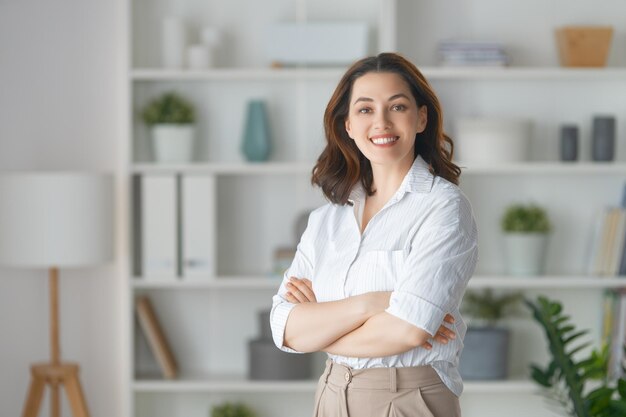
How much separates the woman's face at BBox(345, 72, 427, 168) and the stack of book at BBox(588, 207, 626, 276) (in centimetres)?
223

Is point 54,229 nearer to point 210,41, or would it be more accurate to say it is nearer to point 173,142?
point 173,142

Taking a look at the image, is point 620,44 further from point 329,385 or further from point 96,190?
point 329,385

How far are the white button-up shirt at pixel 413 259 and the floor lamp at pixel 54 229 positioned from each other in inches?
75.4

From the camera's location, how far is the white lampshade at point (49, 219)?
12.5ft

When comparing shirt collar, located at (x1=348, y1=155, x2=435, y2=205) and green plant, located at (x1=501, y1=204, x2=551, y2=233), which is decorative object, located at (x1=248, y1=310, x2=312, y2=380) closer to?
green plant, located at (x1=501, y1=204, x2=551, y2=233)

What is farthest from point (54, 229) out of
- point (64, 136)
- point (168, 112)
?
point (168, 112)

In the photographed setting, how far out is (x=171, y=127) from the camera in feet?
13.2

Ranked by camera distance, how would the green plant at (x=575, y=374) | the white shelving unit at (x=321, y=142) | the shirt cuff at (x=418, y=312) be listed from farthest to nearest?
the white shelving unit at (x=321, y=142)
the green plant at (x=575, y=374)
the shirt cuff at (x=418, y=312)

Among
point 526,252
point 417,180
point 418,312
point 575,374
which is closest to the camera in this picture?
point 418,312

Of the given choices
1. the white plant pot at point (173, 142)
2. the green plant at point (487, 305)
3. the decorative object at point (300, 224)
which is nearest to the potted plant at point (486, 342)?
the green plant at point (487, 305)

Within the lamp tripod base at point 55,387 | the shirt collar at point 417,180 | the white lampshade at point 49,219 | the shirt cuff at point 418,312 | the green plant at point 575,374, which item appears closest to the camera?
the shirt cuff at point 418,312

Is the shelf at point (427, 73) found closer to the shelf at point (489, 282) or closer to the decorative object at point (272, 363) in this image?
the shelf at point (489, 282)

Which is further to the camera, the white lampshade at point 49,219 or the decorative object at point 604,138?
the decorative object at point 604,138

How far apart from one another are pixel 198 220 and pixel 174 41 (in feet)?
2.44
